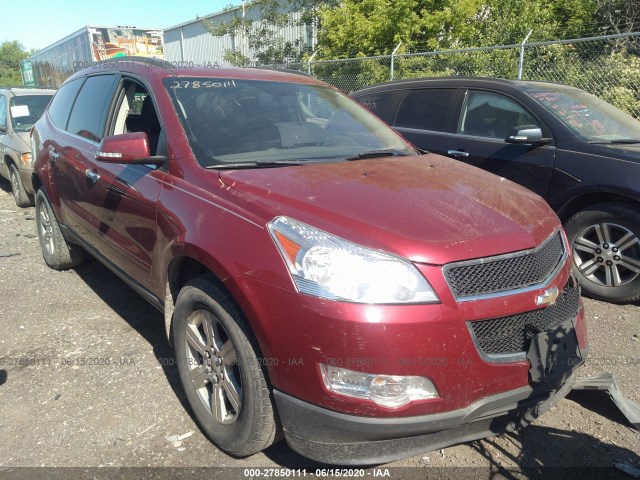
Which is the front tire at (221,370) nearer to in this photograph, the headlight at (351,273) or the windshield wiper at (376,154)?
the headlight at (351,273)

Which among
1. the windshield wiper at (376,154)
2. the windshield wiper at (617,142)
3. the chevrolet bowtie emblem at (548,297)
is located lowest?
the chevrolet bowtie emblem at (548,297)

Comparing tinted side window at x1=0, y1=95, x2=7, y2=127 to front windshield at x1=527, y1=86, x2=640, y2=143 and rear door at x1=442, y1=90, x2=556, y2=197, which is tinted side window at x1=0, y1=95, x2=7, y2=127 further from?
front windshield at x1=527, y1=86, x2=640, y2=143

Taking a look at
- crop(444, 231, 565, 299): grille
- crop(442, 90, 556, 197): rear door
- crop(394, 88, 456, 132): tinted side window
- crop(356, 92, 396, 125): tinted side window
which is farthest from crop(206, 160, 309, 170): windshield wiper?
crop(356, 92, 396, 125): tinted side window

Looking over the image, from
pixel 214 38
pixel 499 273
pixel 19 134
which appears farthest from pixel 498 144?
pixel 214 38

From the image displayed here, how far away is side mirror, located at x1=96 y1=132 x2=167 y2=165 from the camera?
290cm

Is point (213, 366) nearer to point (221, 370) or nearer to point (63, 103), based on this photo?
point (221, 370)

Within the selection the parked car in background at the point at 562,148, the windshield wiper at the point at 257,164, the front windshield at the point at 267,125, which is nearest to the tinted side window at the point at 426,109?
the parked car in background at the point at 562,148

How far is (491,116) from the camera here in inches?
207

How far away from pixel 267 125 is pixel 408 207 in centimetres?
125

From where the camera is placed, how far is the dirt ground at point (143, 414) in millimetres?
2541

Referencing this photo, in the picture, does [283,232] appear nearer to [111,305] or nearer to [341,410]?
[341,410]

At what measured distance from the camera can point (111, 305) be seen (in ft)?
14.4

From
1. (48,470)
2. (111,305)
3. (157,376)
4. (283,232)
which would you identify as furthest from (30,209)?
(283,232)

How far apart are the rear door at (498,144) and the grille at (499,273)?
258 cm
